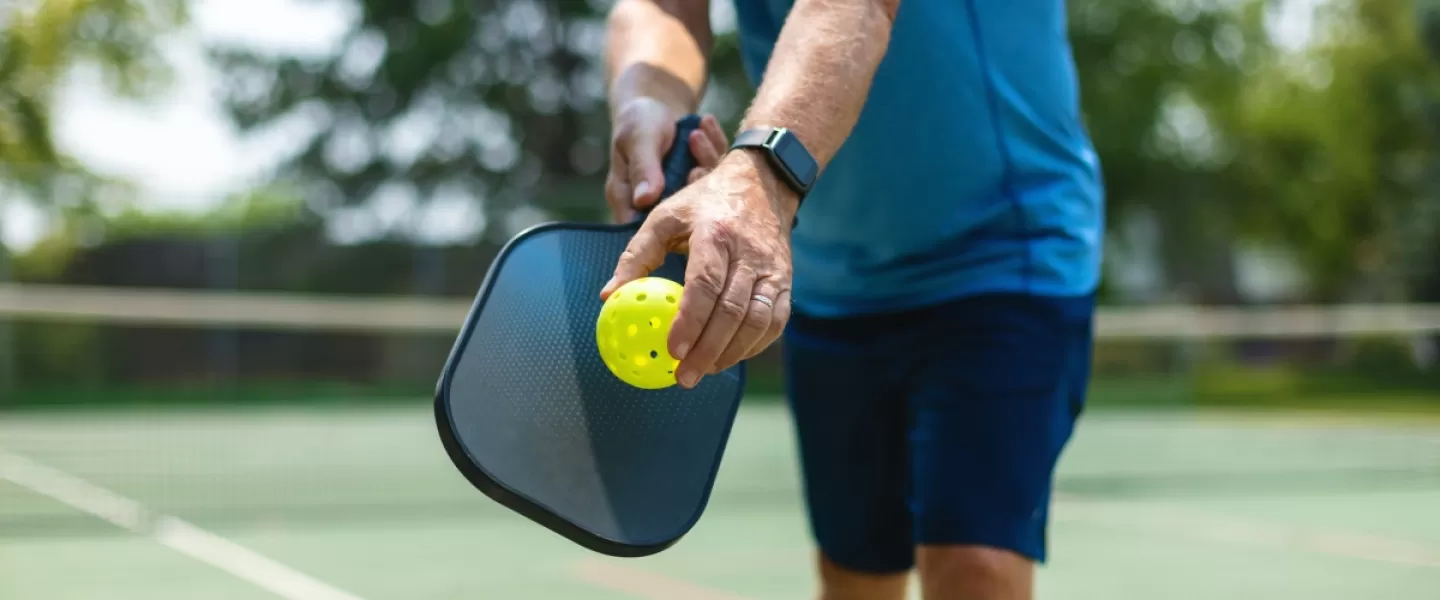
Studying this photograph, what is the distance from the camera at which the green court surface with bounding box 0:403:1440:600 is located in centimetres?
536

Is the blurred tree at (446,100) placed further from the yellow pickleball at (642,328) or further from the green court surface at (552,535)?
the yellow pickleball at (642,328)

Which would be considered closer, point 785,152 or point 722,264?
point 722,264

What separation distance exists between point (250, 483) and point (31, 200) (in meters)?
9.73

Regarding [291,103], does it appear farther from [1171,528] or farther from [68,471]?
[1171,528]

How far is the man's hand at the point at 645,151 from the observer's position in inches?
80.9

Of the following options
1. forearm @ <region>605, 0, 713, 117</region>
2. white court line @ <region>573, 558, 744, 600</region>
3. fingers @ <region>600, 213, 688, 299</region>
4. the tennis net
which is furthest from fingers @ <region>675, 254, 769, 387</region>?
the tennis net

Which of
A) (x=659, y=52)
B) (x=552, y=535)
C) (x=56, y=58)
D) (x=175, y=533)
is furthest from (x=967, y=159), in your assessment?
(x=56, y=58)

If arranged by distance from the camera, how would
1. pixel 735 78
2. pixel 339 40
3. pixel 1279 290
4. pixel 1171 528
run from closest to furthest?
pixel 1171 528, pixel 735 78, pixel 339 40, pixel 1279 290

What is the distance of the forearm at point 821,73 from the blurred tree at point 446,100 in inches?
923

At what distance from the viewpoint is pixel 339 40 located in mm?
26047

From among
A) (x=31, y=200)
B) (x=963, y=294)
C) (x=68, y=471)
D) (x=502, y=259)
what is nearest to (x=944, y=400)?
(x=963, y=294)

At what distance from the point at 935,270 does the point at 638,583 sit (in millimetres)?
3142

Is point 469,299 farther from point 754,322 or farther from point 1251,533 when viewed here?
point 754,322

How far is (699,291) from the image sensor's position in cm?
154
